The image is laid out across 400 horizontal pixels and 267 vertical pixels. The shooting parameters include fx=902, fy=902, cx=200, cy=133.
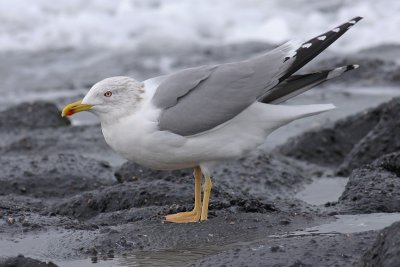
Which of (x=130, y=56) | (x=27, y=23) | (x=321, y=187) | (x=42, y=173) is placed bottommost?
(x=321, y=187)

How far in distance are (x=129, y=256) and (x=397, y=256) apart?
6.37 ft

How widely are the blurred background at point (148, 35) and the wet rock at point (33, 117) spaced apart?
8.70 ft

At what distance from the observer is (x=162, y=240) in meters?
5.88

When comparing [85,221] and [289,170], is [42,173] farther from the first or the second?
[289,170]

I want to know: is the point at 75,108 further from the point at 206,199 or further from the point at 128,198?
the point at 206,199

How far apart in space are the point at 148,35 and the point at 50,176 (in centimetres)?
1190

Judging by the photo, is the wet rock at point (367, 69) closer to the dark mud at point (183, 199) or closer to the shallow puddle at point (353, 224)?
the dark mud at point (183, 199)

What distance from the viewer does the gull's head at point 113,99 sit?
6.22m

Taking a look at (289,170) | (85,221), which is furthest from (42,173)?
(289,170)

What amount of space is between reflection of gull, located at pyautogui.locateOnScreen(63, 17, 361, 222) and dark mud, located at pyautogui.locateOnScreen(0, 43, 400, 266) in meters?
0.47

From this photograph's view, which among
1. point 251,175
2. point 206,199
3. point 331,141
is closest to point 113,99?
point 206,199

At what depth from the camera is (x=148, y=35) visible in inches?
781

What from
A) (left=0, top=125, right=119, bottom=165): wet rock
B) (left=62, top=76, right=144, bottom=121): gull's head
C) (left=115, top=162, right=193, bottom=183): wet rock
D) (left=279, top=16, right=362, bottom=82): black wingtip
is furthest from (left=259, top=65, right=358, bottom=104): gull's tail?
(left=0, top=125, right=119, bottom=165): wet rock

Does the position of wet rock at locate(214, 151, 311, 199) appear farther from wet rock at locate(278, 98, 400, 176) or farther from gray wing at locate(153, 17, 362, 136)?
gray wing at locate(153, 17, 362, 136)
